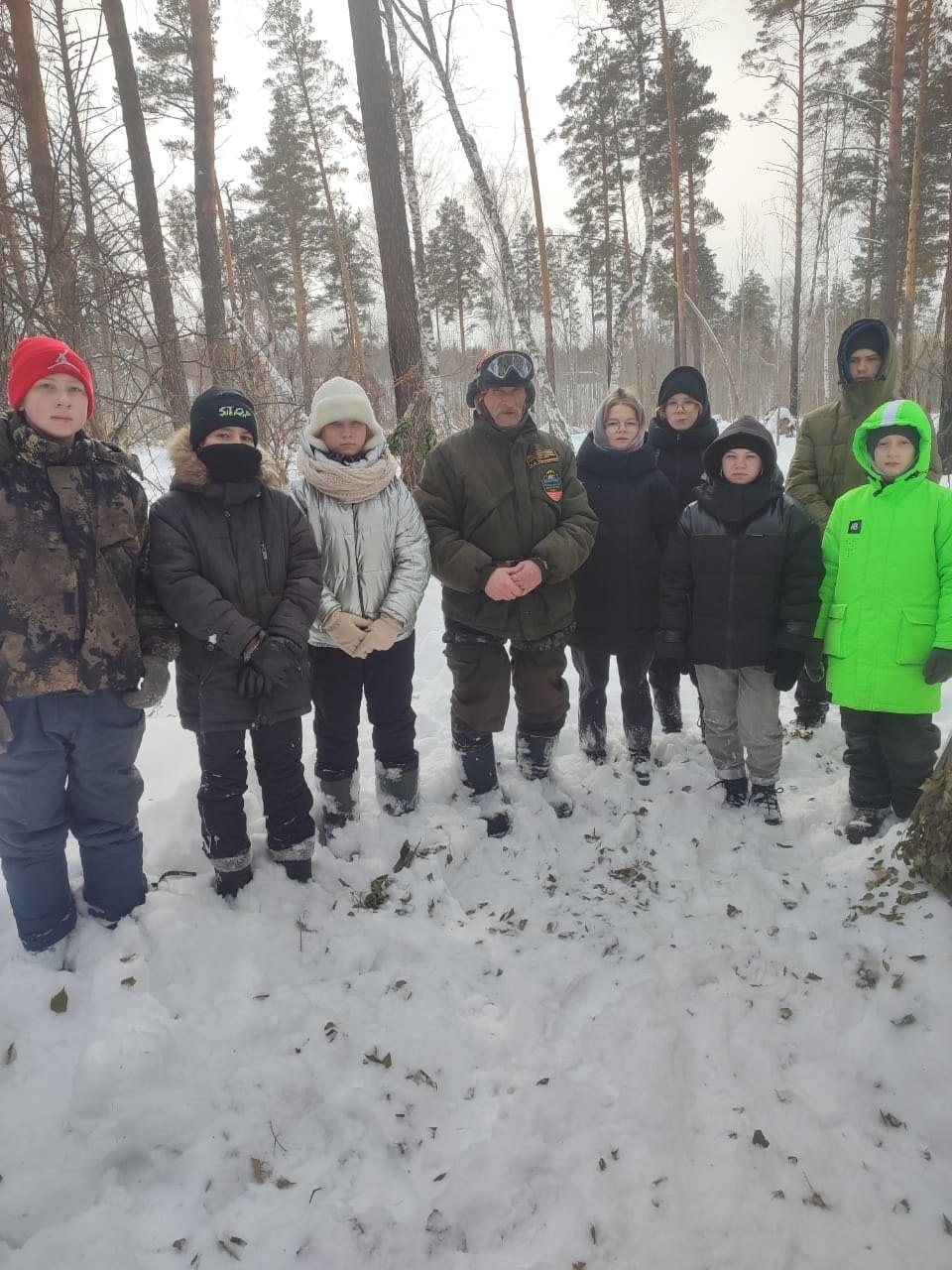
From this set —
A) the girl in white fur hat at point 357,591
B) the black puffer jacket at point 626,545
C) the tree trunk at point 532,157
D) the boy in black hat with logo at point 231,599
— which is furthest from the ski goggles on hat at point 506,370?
the tree trunk at point 532,157

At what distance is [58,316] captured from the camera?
4.61m

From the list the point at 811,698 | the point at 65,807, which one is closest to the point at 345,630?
the point at 65,807

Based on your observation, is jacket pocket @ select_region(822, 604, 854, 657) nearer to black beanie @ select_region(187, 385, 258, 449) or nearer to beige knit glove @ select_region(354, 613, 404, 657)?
beige knit glove @ select_region(354, 613, 404, 657)

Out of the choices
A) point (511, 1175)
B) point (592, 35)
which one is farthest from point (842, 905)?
point (592, 35)

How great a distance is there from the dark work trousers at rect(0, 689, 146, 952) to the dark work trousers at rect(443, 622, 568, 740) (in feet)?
5.00

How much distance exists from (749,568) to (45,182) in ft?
18.0

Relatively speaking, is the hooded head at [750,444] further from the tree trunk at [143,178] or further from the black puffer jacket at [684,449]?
the tree trunk at [143,178]

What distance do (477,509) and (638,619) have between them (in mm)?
1138

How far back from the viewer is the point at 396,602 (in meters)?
3.04

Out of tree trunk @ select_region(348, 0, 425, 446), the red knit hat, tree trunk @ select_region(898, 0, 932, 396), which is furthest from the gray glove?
tree trunk @ select_region(898, 0, 932, 396)

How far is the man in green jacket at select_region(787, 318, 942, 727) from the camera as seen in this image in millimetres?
3883

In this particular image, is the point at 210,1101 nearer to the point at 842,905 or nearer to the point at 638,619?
the point at 842,905

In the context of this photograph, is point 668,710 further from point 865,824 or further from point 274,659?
point 274,659

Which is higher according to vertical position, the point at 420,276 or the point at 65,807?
the point at 420,276
